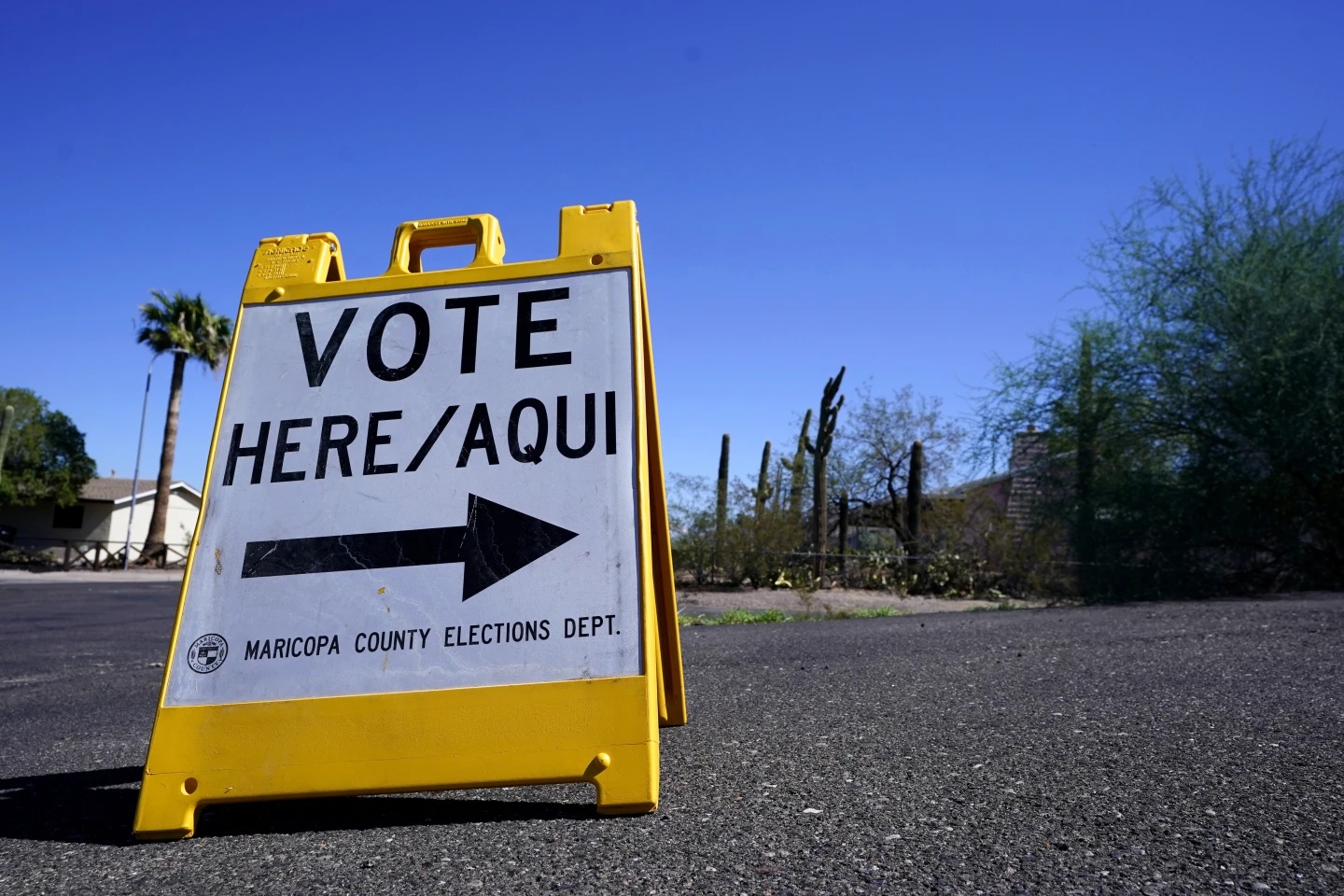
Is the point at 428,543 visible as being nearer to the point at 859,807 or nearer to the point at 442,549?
the point at 442,549

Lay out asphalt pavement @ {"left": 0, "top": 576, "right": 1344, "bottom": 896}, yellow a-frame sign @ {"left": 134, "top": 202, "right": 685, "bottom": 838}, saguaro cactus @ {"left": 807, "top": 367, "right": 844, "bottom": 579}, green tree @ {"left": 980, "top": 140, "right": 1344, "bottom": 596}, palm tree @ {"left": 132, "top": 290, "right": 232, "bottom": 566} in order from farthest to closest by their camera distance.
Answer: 1. palm tree @ {"left": 132, "top": 290, "right": 232, "bottom": 566}
2. saguaro cactus @ {"left": 807, "top": 367, "right": 844, "bottom": 579}
3. green tree @ {"left": 980, "top": 140, "right": 1344, "bottom": 596}
4. yellow a-frame sign @ {"left": 134, "top": 202, "right": 685, "bottom": 838}
5. asphalt pavement @ {"left": 0, "top": 576, "right": 1344, "bottom": 896}

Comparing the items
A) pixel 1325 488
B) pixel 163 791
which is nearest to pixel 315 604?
pixel 163 791

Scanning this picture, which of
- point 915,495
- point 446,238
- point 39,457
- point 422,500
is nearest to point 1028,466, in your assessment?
point 915,495

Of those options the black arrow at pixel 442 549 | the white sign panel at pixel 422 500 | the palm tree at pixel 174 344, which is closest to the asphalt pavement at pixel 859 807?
the white sign panel at pixel 422 500

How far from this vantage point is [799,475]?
23.2 meters

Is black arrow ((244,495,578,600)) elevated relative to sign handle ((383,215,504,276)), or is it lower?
lower

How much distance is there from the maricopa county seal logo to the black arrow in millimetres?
207

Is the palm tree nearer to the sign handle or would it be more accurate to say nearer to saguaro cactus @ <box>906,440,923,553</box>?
saguaro cactus @ <box>906,440,923,553</box>

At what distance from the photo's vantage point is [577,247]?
3340 millimetres

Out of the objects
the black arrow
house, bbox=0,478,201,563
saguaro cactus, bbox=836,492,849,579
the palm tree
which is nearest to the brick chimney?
saguaro cactus, bbox=836,492,849,579

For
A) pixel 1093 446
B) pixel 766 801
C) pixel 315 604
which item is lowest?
pixel 766 801

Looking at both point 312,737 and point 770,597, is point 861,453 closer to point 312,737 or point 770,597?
point 770,597

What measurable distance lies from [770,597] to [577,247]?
15597 mm

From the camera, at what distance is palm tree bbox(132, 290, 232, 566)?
113 ft
